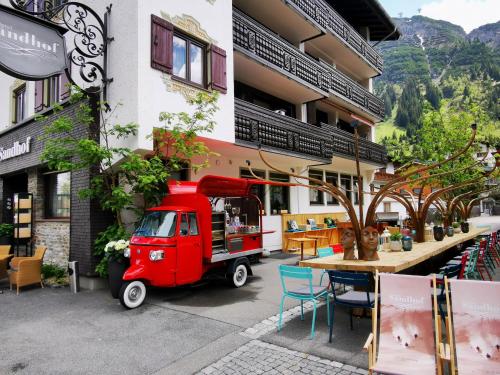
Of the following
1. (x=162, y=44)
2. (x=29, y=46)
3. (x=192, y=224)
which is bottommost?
(x=192, y=224)

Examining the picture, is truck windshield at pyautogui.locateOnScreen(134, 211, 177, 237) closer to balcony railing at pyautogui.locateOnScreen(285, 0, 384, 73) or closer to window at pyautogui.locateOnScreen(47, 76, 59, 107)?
window at pyautogui.locateOnScreen(47, 76, 59, 107)

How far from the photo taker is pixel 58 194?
1165 cm

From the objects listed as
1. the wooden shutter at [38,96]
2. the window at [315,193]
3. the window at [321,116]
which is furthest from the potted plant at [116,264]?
the window at [321,116]

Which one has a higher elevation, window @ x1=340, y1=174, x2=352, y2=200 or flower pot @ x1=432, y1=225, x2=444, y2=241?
window @ x1=340, y1=174, x2=352, y2=200

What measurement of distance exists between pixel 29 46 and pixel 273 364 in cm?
693

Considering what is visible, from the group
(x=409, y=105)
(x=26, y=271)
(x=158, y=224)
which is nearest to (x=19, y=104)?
(x=26, y=271)

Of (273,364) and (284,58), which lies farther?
(284,58)

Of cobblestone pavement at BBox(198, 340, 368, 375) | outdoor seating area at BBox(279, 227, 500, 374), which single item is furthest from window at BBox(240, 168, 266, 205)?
outdoor seating area at BBox(279, 227, 500, 374)

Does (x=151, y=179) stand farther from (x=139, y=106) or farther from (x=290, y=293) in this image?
(x=290, y=293)

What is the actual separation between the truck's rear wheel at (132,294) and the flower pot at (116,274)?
20.7 inches

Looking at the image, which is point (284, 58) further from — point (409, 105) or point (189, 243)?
point (409, 105)

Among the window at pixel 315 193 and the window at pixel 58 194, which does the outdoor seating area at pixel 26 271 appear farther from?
the window at pixel 315 193

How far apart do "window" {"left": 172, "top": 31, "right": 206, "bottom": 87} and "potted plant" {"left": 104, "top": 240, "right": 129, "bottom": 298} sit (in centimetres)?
464

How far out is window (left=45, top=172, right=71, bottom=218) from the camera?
11.2 meters
